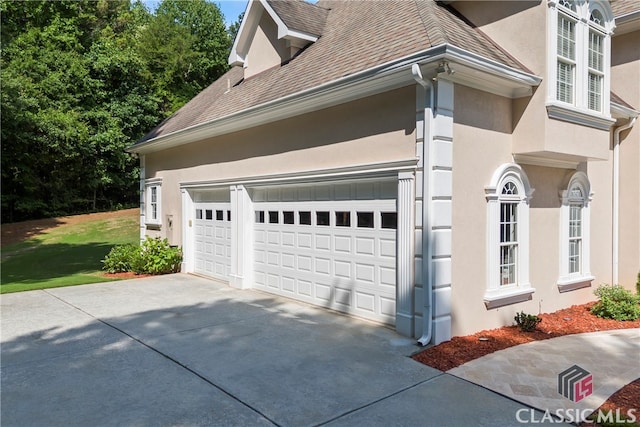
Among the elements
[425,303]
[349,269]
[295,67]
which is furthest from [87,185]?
[425,303]

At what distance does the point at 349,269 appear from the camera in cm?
806

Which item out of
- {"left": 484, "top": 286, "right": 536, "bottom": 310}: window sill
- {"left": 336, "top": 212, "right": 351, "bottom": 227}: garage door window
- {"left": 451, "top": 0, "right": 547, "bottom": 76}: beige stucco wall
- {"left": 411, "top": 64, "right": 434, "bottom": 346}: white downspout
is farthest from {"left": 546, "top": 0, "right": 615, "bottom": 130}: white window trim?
{"left": 336, "top": 212, "right": 351, "bottom": 227}: garage door window

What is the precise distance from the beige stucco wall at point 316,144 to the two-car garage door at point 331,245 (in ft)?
1.61

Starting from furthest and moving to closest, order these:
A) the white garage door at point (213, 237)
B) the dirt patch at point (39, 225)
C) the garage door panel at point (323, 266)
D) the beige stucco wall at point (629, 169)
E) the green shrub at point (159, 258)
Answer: the dirt patch at point (39, 225) < the green shrub at point (159, 258) < the white garage door at point (213, 237) < the beige stucco wall at point (629, 169) < the garage door panel at point (323, 266)

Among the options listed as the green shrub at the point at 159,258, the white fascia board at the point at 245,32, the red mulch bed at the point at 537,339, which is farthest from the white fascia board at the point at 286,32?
the red mulch bed at the point at 537,339

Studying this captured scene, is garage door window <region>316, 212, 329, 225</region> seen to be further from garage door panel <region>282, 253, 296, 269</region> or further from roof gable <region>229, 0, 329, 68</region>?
roof gable <region>229, 0, 329, 68</region>

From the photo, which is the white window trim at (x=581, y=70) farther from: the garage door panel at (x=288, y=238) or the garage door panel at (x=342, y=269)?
the garage door panel at (x=288, y=238)

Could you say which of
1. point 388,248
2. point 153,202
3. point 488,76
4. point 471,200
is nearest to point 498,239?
point 471,200

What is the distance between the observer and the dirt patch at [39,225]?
76.9 feet

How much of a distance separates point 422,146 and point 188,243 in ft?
29.1

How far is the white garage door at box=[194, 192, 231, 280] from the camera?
458 inches

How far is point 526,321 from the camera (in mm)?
7180

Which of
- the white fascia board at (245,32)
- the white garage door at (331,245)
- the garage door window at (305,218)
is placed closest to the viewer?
the white garage door at (331,245)

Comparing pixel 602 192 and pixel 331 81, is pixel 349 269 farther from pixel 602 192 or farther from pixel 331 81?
pixel 602 192
